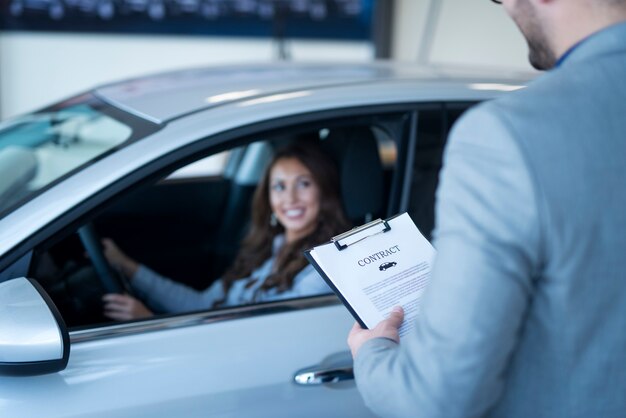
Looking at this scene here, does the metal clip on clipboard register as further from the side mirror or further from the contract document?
the side mirror

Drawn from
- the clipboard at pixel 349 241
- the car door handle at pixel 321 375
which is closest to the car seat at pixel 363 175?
the car door handle at pixel 321 375

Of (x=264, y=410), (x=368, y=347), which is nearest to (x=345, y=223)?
(x=264, y=410)

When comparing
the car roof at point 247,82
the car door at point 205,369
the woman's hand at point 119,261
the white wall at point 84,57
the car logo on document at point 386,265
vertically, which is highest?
the car roof at point 247,82

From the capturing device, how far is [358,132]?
8.11 feet

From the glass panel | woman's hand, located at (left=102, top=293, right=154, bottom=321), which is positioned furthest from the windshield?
woman's hand, located at (left=102, top=293, right=154, bottom=321)

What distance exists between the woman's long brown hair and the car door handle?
530mm

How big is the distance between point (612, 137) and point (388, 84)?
4.13 ft

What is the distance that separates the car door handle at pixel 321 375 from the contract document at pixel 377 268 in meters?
0.56

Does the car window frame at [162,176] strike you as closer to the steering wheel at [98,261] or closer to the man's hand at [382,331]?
the steering wheel at [98,261]

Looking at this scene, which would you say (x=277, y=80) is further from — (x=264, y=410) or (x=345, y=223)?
(x=264, y=410)

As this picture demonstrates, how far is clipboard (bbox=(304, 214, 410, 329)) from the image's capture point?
1.30 metres

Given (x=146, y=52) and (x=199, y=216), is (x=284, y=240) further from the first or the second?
(x=146, y=52)

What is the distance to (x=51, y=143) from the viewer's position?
7.67 feet

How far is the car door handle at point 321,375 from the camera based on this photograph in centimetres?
181
